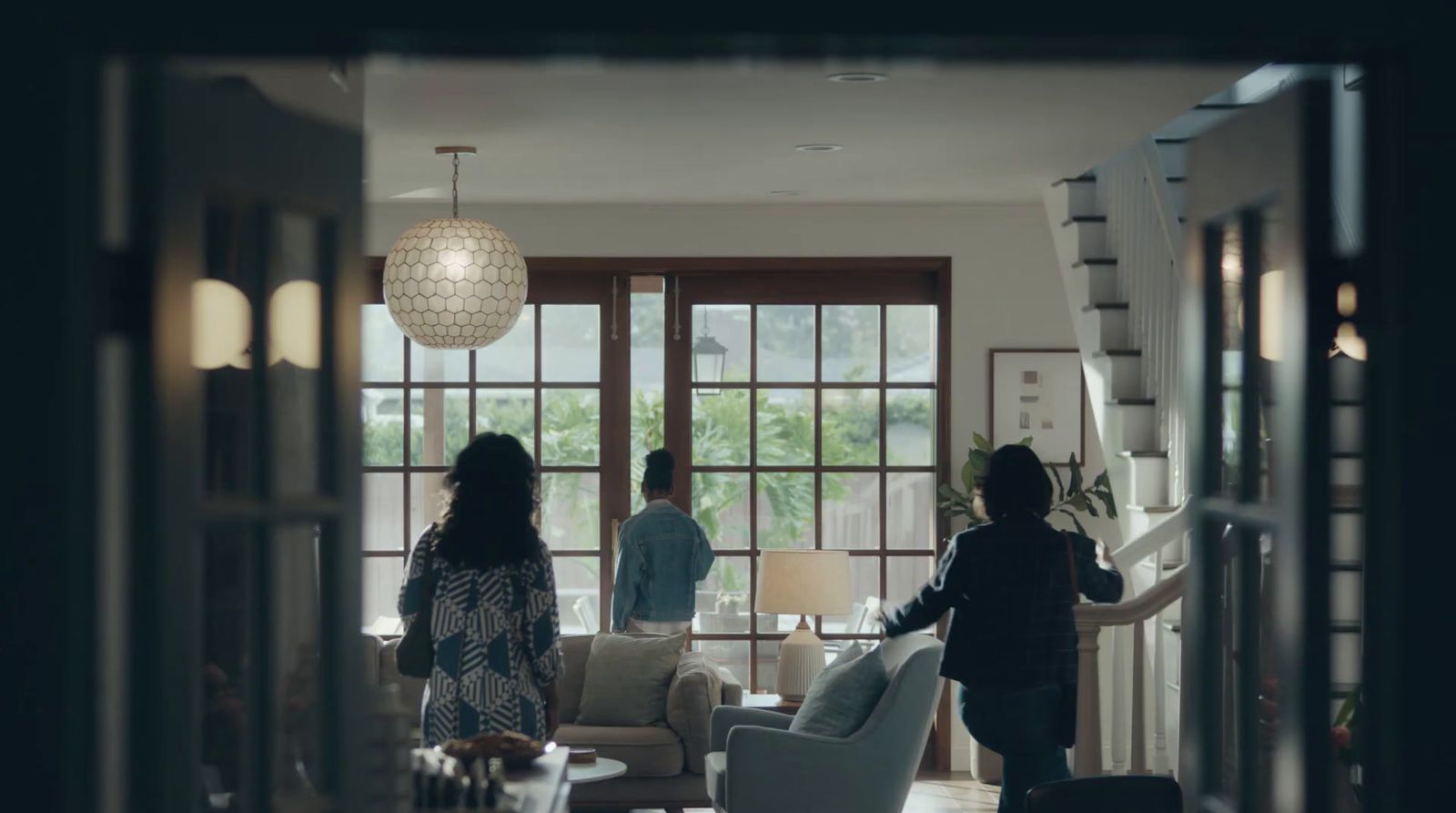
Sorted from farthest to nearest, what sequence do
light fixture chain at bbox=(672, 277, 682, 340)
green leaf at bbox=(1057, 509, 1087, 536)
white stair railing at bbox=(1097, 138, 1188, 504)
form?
light fixture chain at bbox=(672, 277, 682, 340)
green leaf at bbox=(1057, 509, 1087, 536)
white stair railing at bbox=(1097, 138, 1188, 504)

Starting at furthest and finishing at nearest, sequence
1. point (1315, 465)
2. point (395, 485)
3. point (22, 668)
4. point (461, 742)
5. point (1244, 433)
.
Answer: point (395, 485)
point (461, 742)
point (1244, 433)
point (1315, 465)
point (22, 668)

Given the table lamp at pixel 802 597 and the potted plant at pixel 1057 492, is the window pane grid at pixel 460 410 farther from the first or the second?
the potted plant at pixel 1057 492

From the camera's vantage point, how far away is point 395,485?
22.5 feet

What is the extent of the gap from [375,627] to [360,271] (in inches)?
228

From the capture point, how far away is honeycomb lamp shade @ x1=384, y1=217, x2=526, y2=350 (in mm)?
4754

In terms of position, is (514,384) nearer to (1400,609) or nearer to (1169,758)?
(1169,758)

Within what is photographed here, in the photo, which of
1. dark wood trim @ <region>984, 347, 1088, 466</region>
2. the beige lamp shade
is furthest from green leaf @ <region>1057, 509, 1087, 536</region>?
the beige lamp shade

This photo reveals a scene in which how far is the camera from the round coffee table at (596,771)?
4.80 m

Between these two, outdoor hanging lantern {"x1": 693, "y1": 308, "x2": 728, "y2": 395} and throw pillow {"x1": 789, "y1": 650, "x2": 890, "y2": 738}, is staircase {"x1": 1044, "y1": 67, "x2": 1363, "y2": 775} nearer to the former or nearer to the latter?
throw pillow {"x1": 789, "y1": 650, "x2": 890, "y2": 738}

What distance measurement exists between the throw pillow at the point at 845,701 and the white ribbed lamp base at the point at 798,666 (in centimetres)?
77

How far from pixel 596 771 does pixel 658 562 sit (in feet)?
3.81

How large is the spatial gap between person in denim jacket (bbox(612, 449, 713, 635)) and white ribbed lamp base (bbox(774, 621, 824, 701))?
465mm

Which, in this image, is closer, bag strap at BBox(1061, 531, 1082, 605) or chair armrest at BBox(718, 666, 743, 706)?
bag strap at BBox(1061, 531, 1082, 605)

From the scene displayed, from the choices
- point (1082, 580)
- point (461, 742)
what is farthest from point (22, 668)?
point (1082, 580)
